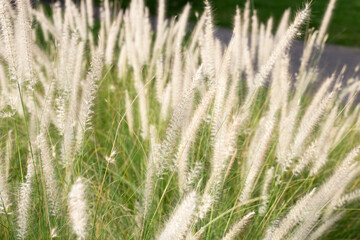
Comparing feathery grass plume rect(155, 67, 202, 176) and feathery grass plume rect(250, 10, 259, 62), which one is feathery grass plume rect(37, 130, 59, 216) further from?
feathery grass plume rect(250, 10, 259, 62)

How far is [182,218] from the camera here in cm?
104

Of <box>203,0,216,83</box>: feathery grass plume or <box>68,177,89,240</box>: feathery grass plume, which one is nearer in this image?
<box>68,177,89,240</box>: feathery grass plume

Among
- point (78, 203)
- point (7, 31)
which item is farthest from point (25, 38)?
point (78, 203)

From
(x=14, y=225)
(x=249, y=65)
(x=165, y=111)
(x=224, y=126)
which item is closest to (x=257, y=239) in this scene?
(x=224, y=126)

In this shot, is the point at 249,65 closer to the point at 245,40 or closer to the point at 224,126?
the point at 245,40

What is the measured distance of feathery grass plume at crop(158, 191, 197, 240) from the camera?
1.00m

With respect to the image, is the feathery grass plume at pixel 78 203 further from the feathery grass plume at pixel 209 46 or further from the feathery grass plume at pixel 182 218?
the feathery grass plume at pixel 209 46

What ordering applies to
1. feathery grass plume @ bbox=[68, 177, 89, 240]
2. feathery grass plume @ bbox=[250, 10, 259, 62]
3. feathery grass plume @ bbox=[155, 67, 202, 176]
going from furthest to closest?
feathery grass plume @ bbox=[250, 10, 259, 62] → feathery grass plume @ bbox=[155, 67, 202, 176] → feathery grass plume @ bbox=[68, 177, 89, 240]

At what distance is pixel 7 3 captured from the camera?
1.39 m

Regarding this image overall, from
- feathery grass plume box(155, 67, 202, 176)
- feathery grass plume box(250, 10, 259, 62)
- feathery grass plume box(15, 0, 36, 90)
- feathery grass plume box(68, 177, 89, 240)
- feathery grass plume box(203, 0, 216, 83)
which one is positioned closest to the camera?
feathery grass plume box(68, 177, 89, 240)

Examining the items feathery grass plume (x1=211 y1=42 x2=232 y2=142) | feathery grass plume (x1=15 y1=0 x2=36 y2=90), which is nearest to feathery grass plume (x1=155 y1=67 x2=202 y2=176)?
feathery grass plume (x1=211 y1=42 x2=232 y2=142)

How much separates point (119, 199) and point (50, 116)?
1.46ft

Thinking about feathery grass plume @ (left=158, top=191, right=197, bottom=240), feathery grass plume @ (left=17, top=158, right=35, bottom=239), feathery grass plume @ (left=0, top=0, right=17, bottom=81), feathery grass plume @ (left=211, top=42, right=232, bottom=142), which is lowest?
feathery grass plume @ (left=17, top=158, right=35, bottom=239)

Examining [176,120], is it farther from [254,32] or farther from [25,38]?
[254,32]
